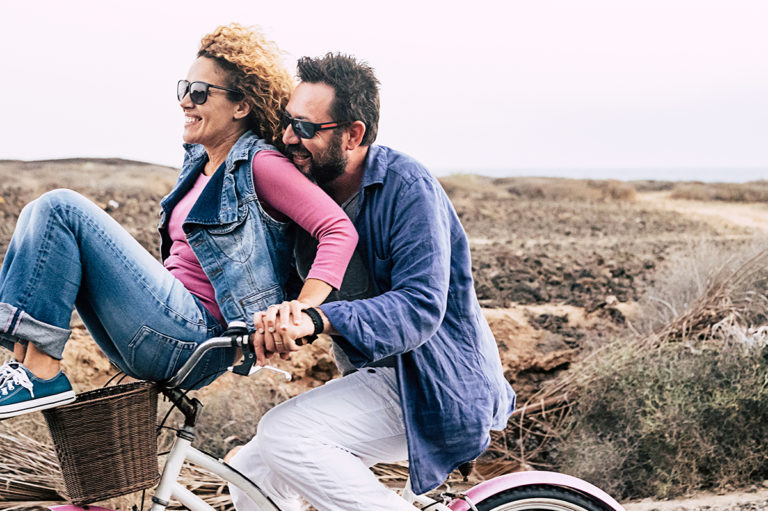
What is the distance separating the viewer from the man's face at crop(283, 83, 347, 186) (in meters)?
2.28

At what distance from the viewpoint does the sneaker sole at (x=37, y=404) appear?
1.94 m

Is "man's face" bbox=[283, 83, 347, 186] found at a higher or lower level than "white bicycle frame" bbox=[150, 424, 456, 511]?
higher

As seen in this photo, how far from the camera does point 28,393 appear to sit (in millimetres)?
1947

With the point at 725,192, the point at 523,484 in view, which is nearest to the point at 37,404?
the point at 523,484

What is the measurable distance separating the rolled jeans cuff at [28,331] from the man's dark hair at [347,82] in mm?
846

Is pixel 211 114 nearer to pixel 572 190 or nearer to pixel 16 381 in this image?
pixel 16 381

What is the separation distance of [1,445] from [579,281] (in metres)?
5.53

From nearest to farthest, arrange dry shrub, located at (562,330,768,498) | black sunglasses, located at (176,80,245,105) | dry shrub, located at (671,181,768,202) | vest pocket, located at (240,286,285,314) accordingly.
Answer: vest pocket, located at (240,286,285,314), black sunglasses, located at (176,80,245,105), dry shrub, located at (562,330,768,498), dry shrub, located at (671,181,768,202)

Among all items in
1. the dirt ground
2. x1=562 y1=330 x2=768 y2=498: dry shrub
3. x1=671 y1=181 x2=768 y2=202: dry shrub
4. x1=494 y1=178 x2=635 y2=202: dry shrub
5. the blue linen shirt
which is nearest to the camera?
the blue linen shirt

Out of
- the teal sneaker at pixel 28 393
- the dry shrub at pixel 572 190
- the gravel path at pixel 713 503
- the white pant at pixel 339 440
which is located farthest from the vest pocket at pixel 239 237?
the dry shrub at pixel 572 190

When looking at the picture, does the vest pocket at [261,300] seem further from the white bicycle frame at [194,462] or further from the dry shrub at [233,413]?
the dry shrub at [233,413]

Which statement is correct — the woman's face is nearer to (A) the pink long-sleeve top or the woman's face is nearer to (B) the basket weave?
(A) the pink long-sleeve top

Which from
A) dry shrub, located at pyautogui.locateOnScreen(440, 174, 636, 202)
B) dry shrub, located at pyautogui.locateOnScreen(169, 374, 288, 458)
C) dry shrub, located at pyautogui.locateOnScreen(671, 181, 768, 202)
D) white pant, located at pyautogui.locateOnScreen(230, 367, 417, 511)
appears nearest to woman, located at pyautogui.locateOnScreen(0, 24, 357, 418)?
white pant, located at pyautogui.locateOnScreen(230, 367, 417, 511)

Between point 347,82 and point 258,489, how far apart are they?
1045 mm
